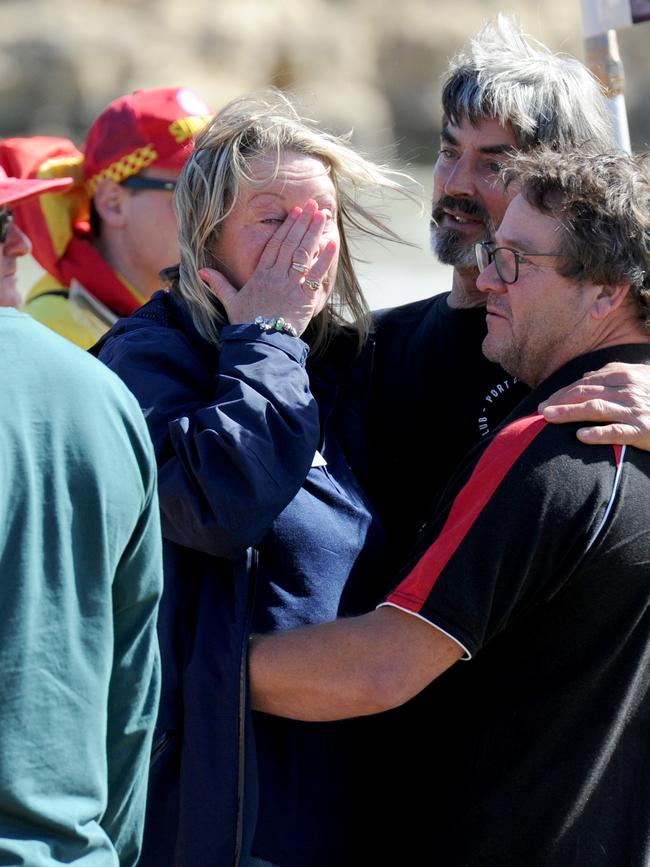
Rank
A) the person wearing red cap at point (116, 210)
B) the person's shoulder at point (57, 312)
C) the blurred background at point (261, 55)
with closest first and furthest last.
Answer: the person's shoulder at point (57, 312) < the person wearing red cap at point (116, 210) < the blurred background at point (261, 55)

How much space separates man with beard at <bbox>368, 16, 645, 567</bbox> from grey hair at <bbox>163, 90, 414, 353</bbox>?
356 mm

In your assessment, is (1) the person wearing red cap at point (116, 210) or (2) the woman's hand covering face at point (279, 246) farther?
(1) the person wearing red cap at point (116, 210)

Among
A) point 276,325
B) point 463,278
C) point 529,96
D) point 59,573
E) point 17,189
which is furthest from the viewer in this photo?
point 17,189

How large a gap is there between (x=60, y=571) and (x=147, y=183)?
292cm

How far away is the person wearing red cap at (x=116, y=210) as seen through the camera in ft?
13.1

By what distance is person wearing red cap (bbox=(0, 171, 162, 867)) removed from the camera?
128cm

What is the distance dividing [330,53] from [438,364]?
19.2 m

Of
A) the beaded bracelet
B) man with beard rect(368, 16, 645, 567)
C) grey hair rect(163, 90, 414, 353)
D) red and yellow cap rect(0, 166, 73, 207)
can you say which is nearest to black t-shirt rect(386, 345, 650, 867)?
the beaded bracelet

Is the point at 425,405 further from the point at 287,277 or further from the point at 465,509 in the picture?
the point at 465,509

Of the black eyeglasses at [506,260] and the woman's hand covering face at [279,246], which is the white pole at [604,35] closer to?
the black eyeglasses at [506,260]

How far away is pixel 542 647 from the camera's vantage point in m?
1.88

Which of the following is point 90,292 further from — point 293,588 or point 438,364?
point 293,588

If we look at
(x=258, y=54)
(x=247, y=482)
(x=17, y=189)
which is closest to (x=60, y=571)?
(x=247, y=482)

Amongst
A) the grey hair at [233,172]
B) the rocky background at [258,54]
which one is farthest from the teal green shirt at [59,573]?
the rocky background at [258,54]
